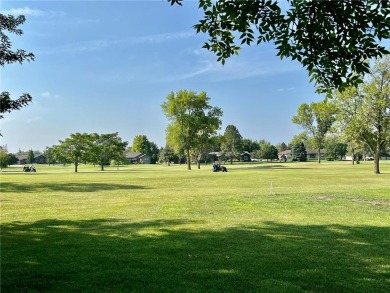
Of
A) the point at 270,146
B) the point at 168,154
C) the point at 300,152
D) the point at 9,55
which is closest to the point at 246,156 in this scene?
the point at 270,146

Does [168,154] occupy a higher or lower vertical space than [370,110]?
lower

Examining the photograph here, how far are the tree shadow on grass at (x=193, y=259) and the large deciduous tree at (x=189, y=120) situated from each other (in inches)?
2725

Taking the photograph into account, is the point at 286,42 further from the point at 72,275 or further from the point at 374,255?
the point at 72,275

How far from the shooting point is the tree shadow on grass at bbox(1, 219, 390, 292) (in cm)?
613

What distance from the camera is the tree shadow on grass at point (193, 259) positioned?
613 cm

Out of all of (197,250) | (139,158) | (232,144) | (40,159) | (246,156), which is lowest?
(197,250)

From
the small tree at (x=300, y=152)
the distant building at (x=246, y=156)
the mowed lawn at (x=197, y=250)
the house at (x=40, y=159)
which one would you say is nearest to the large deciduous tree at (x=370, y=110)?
the mowed lawn at (x=197, y=250)

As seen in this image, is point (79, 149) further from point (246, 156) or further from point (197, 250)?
point (246, 156)

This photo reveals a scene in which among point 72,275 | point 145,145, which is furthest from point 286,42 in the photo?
point 145,145

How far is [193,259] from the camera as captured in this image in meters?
7.69

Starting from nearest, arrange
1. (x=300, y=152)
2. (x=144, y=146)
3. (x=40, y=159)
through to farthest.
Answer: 1. (x=300, y=152)
2. (x=144, y=146)
3. (x=40, y=159)

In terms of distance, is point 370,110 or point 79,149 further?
point 79,149

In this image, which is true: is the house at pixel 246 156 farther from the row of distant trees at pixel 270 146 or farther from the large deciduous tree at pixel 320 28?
the large deciduous tree at pixel 320 28

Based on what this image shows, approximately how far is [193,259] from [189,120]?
2873 inches
